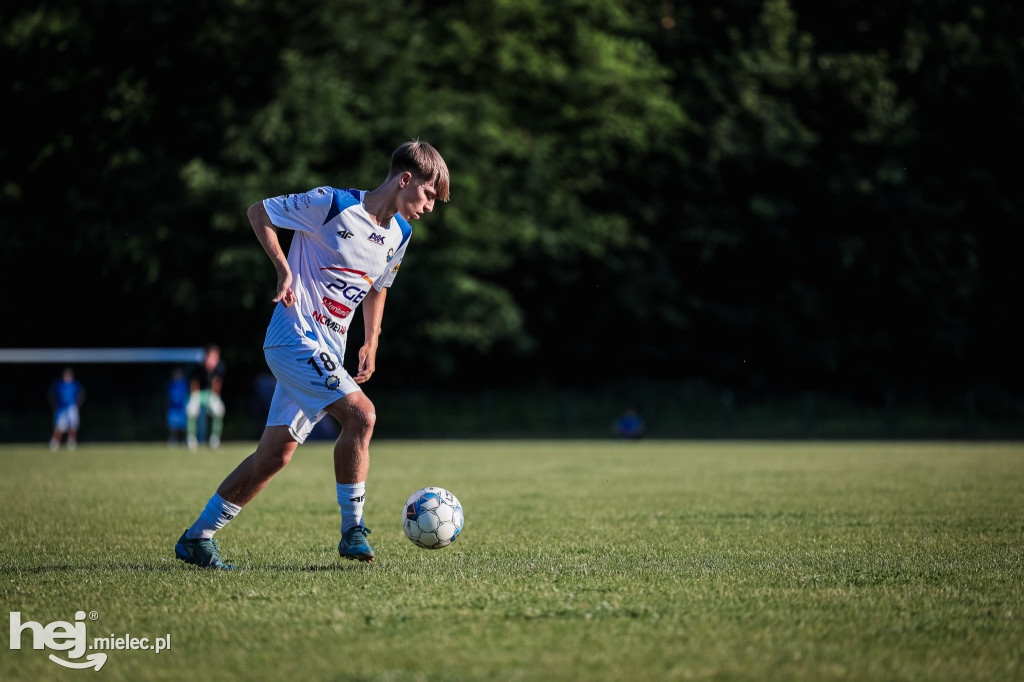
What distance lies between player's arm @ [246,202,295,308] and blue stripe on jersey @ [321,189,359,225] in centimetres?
31

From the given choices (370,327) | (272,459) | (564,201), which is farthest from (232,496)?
(564,201)

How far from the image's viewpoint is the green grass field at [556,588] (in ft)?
13.1

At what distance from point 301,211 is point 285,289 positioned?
0.46m

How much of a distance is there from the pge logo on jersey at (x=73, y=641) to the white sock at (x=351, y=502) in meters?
1.84

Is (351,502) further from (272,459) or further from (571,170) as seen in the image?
(571,170)

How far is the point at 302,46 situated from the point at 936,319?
871 inches

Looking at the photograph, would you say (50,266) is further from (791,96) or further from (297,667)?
(297,667)

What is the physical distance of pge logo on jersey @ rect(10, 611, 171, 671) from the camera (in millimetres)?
4125

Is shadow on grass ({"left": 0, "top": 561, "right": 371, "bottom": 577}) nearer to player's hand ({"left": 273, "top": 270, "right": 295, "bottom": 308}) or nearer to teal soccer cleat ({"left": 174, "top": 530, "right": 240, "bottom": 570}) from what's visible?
teal soccer cleat ({"left": 174, "top": 530, "right": 240, "bottom": 570})

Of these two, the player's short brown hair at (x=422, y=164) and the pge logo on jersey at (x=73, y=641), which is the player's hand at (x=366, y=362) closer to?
the player's short brown hair at (x=422, y=164)

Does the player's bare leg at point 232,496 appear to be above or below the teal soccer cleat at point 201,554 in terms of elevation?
above

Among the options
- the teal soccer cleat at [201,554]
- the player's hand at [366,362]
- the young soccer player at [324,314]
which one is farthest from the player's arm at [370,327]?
the teal soccer cleat at [201,554]

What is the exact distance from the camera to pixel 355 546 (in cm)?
625

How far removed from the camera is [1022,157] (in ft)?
108
